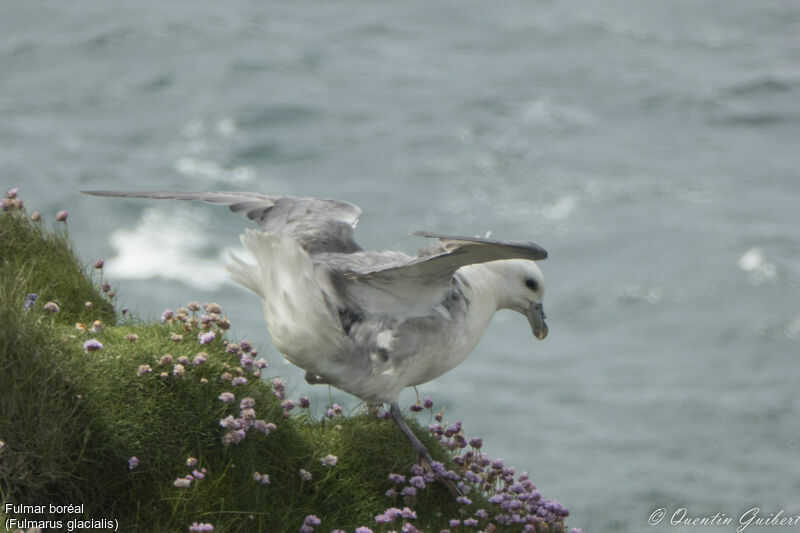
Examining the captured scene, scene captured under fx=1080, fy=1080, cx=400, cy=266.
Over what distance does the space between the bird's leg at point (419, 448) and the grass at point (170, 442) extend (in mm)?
57

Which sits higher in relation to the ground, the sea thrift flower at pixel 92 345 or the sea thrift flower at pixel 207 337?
the sea thrift flower at pixel 207 337

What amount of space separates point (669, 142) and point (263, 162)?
8.30m

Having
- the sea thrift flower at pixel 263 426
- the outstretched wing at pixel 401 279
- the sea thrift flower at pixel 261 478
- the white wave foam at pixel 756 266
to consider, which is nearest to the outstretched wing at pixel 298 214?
the outstretched wing at pixel 401 279

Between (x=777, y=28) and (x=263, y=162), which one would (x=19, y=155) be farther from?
(x=777, y=28)

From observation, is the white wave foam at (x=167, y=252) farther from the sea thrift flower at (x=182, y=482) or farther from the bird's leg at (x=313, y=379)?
the sea thrift flower at (x=182, y=482)

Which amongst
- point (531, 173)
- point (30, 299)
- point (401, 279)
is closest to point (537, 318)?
point (401, 279)

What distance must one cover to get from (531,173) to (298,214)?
51.2ft

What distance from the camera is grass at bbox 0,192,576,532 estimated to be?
3965 millimetres

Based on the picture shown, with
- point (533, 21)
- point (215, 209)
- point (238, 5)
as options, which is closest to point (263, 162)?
point (215, 209)

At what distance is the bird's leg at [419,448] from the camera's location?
15.2ft

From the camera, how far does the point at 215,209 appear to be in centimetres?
1875

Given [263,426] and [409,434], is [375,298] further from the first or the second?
[263,426]

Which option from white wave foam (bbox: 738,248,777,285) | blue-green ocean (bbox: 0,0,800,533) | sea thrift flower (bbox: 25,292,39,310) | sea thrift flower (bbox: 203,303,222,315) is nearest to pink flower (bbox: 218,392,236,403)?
sea thrift flower (bbox: 203,303,222,315)

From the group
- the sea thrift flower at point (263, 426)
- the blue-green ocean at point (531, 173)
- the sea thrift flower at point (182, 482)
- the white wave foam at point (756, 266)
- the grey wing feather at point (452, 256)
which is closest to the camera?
the sea thrift flower at point (182, 482)
